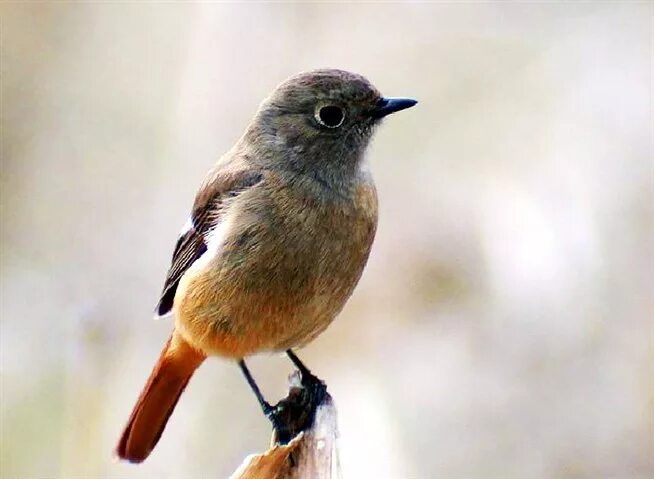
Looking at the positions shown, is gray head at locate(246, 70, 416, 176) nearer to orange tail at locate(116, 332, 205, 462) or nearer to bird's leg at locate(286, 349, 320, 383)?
bird's leg at locate(286, 349, 320, 383)

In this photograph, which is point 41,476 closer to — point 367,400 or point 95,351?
point 95,351

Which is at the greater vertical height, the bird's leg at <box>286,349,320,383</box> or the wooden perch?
the bird's leg at <box>286,349,320,383</box>

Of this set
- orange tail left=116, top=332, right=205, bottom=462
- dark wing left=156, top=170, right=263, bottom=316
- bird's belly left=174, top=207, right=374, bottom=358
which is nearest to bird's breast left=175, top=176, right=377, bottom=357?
bird's belly left=174, top=207, right=374, bottom=358

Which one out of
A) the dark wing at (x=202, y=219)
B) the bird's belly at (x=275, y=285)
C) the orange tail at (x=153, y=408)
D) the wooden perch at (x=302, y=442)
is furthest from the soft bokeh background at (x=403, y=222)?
the bird's belly at (x=275, y=285)

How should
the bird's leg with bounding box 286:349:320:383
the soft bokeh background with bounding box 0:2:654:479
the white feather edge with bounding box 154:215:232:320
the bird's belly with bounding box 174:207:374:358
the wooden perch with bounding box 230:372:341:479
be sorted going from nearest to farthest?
the wooden perch with bounding box 230:372:341:479
the bird's belly with bounding box 174:207:374:358
the white feather edge with bounding box 154:215:232:320
the bird's leg with bounding box 286:349:320:383
the soft bokeh background with bounding box 0:2:654:479

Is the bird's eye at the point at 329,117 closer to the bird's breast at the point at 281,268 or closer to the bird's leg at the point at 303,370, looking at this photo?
the bird's breast at the point at 281,268

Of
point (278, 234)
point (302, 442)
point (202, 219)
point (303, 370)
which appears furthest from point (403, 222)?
point (302, 442)
